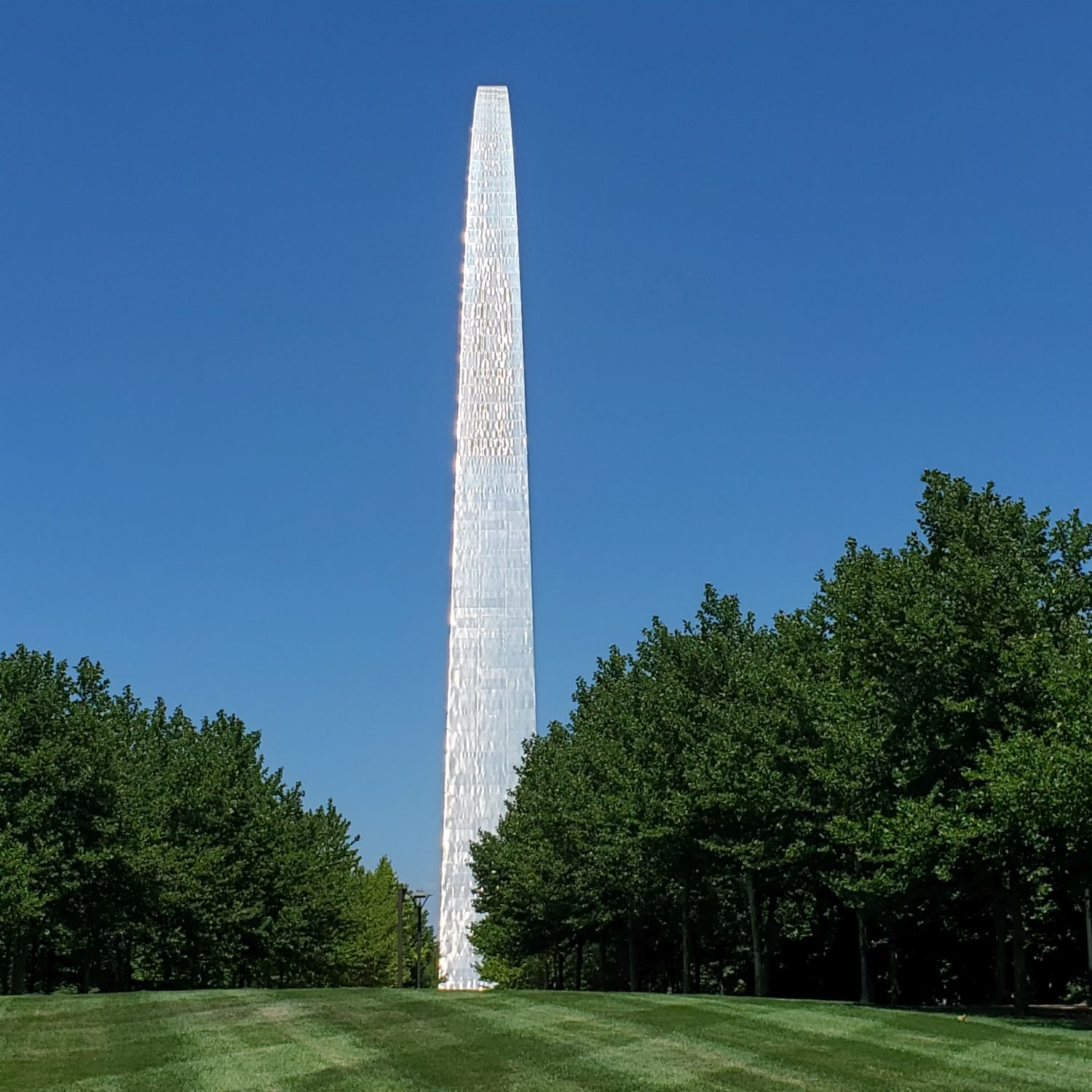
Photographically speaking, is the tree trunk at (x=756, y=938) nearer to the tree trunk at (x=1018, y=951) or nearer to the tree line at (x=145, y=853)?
the tree trunk at (x=1018, y=951)

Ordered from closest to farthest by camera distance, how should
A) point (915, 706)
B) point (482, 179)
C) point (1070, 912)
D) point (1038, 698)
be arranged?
point (1038, 698), point (915, 706), point (1070, 912), point (482, 179)

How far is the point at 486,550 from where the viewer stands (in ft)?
306

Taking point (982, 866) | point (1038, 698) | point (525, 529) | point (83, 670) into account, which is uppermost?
point (525, 529)

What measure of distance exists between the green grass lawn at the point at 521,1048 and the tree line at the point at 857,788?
15.0 ft

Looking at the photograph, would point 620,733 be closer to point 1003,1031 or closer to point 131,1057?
point 1003,1031

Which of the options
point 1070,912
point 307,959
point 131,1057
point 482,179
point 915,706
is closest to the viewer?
point 131,1057

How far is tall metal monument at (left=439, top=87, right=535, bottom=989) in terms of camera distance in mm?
87625

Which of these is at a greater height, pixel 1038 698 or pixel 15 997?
pixel 1038 698

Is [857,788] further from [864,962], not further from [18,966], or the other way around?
[18,966]

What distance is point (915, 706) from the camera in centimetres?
3334

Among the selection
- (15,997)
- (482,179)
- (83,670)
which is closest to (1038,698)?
(15,997)

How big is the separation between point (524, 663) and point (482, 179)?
117 feet

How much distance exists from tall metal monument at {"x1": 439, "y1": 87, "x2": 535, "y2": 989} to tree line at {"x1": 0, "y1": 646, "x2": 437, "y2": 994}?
12343mm

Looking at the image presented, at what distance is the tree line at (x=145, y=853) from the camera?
153 ft
